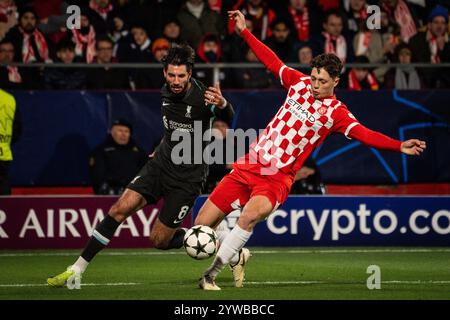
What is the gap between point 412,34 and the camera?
1502 cm

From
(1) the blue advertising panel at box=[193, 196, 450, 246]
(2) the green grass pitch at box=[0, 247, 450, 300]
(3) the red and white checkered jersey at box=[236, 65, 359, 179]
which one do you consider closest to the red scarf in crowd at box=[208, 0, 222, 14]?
(1) the blue advertising panel at box=[193, 196, 450, 246]

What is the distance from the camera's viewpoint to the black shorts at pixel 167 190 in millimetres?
8938

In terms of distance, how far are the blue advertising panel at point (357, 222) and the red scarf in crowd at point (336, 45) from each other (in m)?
2.62

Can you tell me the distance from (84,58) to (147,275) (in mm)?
4978

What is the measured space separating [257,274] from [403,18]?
659 cm

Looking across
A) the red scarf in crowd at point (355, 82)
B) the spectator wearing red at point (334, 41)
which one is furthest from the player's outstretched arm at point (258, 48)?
the red scarf in crowd at point (355, 82)

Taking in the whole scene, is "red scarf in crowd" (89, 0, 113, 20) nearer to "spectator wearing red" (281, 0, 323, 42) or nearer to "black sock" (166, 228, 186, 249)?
"spectator wearing red" (281, 0, 323, 42)

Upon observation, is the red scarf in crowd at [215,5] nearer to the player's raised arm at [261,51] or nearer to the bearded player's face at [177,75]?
the player's raised arm at [261,51]

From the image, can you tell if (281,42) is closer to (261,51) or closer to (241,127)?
(241,127)

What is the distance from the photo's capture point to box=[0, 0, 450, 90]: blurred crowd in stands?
13.8 meters

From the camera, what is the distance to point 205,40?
45.7 feet

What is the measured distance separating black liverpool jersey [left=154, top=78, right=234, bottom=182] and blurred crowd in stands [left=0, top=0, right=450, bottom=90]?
15.3 feet

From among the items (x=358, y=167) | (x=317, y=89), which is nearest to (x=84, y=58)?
(x=358, y=167)
